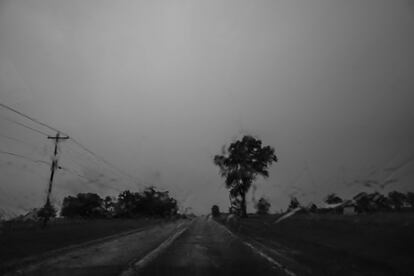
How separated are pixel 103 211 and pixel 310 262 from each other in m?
144

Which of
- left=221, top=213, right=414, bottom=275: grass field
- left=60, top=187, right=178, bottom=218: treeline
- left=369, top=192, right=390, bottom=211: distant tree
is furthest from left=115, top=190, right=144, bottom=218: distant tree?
left=221, top=213, right=414, bottom=275: grass field

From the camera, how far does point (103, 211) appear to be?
148 metres

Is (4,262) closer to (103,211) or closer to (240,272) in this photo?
(240,272)

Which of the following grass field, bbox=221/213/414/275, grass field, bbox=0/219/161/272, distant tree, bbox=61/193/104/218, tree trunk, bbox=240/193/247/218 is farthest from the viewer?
distant tree, bbox=61/193/104/218

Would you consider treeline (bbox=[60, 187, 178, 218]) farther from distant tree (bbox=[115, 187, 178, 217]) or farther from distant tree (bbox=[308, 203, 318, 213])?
distant tree (bbox=[308, 203, 318, 213])

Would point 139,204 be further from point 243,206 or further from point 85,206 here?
point 243,206

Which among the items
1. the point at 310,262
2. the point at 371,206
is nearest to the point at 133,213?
the point at 371,206

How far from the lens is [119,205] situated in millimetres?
158000

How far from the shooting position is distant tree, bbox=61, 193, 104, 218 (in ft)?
477

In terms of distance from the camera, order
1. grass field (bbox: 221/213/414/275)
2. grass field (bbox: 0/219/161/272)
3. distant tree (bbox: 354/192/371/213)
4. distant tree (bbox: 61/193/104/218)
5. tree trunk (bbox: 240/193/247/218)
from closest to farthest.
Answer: grass field (bbox: 221/213/414/275), grass field (bbox: 0/219/161/272), distant tree (bbox: 354/192/371/213), tree trunk (bbox: 240/193/247/218), distant tree (bbox: 61/193/104/218)

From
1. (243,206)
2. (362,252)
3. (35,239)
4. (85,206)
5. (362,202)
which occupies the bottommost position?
(362,252)

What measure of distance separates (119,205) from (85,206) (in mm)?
16064

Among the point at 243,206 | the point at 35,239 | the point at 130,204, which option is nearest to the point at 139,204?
the point at 130,204

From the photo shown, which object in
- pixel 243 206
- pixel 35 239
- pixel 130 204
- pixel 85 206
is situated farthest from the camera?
pixel 130 204
